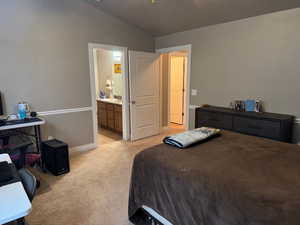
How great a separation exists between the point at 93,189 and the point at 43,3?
9.81ft

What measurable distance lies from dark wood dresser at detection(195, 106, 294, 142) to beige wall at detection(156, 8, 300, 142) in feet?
1.05

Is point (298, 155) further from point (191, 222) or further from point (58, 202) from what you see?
point (58, 202)

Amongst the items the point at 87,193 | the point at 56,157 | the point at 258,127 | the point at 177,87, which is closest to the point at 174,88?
the point at 177,87

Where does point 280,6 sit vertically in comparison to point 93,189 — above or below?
above

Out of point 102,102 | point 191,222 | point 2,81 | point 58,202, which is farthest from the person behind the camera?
point 102,102

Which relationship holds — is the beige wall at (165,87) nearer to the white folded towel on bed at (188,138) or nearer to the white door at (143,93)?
the white door at (143,93)

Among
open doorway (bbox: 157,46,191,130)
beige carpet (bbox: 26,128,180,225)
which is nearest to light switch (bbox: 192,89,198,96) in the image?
open doorway (bbox: 157,46,191,130)

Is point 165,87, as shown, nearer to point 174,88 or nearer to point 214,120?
point 174,88

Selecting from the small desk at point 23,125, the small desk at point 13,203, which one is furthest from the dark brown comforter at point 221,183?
the small desk at point 23,125

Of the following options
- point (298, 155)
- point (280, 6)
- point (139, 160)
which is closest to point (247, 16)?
point (280, 6)

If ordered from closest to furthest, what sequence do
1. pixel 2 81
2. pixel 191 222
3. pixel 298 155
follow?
1. pixel 191 222
2. pixel 298 155
3. pixel 2 81

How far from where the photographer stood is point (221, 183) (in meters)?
1.38

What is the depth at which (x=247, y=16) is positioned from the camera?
314 cm

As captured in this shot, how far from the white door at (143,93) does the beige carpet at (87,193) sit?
3.40 ft
